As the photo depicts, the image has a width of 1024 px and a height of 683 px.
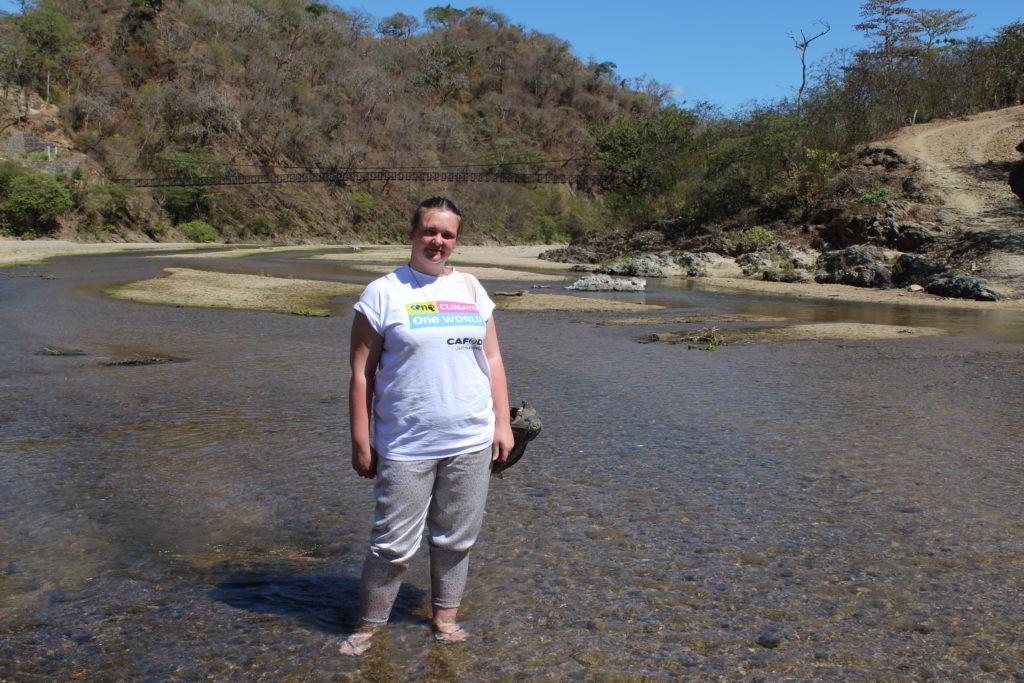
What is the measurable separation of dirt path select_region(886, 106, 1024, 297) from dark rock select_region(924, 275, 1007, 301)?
47.5 inches

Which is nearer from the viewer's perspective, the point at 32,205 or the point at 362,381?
the point at 362,381

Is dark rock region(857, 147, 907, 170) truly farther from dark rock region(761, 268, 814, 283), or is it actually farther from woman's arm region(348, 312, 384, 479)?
woman's arm region(348, 312, 384, 479)

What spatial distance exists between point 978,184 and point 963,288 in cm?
1333

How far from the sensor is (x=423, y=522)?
325cm

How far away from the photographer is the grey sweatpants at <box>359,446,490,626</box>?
313 centimetres

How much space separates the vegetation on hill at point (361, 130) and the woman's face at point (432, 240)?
114ft

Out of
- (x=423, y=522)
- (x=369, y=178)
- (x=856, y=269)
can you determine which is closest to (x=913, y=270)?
(x=856, y=269)

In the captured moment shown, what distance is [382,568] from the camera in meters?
3.23

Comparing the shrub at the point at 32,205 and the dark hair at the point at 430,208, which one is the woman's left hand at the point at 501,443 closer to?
the dark hair at the point at 430,208

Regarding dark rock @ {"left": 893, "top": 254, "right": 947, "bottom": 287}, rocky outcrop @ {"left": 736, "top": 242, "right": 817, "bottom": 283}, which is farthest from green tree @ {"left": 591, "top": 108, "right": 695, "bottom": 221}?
dark rock @ {"left": 893, "top": 254, "right": 947, "bottom": 287}

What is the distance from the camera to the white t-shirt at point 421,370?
309cm

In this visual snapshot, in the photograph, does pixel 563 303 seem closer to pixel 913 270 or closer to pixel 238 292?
pixel 238 292

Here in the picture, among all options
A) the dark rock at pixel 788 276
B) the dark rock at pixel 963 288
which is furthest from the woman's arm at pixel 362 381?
the dark rock at pixel 788 276

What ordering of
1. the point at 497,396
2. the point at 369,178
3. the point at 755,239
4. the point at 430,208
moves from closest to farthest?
the point at 430,208 < the point at 497,396 < the point at 755,239 < the point at 369,178
